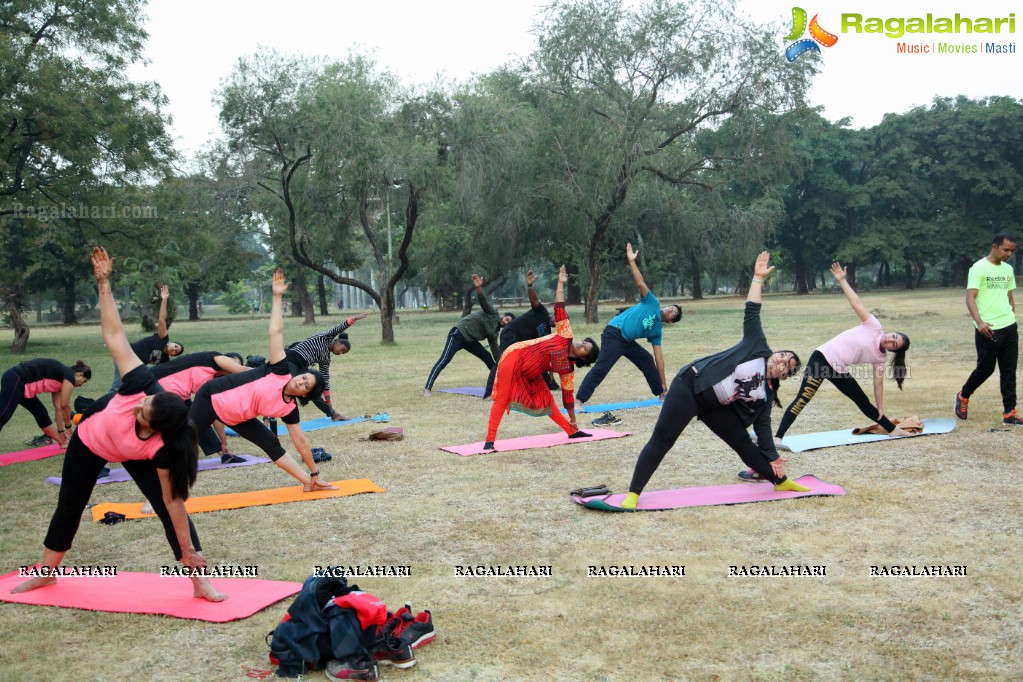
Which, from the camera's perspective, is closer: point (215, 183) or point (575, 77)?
point (215, 183)

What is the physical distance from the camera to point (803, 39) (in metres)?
26.8

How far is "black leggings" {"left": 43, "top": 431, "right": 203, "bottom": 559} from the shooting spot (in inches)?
193

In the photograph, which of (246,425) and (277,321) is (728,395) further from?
(246,425)

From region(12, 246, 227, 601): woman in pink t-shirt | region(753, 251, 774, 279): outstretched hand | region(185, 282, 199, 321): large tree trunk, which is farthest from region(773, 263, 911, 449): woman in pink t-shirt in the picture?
region(185, 282, 199, 321): large tree trunk

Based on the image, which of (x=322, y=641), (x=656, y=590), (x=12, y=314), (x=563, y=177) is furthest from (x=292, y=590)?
(x=12, y=314)

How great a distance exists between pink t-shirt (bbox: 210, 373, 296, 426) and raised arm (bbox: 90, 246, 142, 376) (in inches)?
78.9

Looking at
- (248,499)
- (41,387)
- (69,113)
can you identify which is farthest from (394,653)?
(69,113)

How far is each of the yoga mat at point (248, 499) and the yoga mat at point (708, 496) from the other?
6.55ft

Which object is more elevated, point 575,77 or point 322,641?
point 575,77

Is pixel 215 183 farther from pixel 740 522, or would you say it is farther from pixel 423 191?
pixel 740 522

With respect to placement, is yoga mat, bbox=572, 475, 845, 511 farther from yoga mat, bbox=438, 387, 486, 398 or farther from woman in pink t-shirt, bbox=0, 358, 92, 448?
yoga mat, bbox=438, 387, 486, 398

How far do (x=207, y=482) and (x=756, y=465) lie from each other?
4.98 m

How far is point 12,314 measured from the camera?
2809 centimetres

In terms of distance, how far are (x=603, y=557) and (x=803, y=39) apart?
2531 cm
